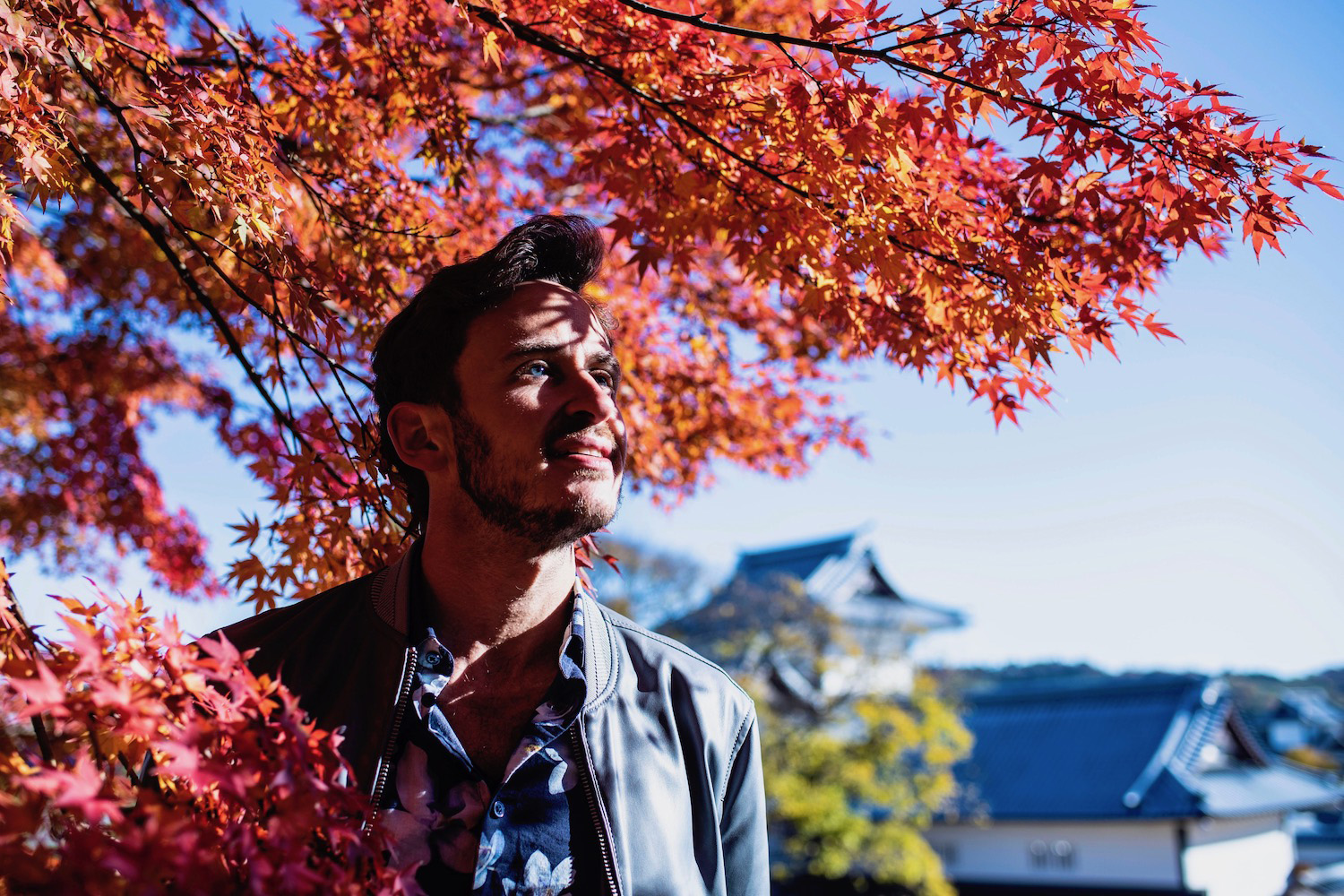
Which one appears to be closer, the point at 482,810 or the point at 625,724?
the point at 482,810

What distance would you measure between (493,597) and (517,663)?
0.45ft

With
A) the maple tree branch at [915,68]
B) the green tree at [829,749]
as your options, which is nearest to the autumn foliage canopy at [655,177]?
the maple tree branch at [915,68]

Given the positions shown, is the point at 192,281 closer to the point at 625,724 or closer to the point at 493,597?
the point at 493,597

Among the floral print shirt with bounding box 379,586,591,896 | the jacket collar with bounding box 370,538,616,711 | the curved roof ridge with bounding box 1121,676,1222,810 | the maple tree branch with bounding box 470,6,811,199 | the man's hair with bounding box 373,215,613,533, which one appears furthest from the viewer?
the curved roof ridge with bounding box 1121,676,1222,810

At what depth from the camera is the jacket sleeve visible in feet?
6.16

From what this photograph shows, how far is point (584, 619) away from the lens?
1.90 m

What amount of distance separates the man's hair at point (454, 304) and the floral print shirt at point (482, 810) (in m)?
0.61

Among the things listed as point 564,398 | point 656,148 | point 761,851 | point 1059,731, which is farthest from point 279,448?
point 1059,731

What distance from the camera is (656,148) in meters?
2.78

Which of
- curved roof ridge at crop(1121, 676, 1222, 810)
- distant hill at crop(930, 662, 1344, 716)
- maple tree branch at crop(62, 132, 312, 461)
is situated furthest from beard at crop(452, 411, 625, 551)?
distant hill at crop(930, 662, 1344, 716)

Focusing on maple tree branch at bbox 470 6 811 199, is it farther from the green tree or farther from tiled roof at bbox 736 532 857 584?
tiled roof at bbox 736 532 857 584

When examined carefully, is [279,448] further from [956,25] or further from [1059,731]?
[1059,731]

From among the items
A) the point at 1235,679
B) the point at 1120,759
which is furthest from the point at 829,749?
the point at 1235,679

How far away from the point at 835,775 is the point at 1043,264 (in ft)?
42.2
